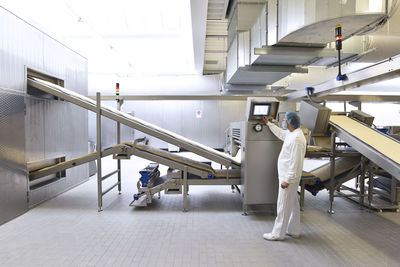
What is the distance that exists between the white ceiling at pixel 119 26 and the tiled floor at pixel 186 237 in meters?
3.21

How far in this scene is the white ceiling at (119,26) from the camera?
5176 millimetres

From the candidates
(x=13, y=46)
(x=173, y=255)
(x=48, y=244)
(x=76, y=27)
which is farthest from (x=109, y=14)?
(x=173, y=255)

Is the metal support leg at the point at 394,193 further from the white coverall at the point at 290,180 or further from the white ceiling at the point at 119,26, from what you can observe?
the white ceiling at the point at 119,26

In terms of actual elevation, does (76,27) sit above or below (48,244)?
above

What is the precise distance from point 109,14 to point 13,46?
8.88 feet

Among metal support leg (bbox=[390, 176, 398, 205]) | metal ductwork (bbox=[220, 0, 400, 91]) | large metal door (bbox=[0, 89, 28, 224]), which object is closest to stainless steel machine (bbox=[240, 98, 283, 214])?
metal ductwork (bbox=[220, 0, 400, 91])

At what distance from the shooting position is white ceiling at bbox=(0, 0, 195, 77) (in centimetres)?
518

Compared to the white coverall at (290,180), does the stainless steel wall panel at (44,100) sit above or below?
above

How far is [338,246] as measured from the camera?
274 centimetres

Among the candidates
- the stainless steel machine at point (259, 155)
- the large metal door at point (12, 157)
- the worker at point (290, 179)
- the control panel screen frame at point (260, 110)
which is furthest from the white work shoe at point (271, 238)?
the large metal door at point (12, 157)

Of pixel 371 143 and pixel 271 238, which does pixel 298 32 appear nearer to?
pixel 371 143

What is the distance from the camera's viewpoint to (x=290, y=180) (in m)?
2.68

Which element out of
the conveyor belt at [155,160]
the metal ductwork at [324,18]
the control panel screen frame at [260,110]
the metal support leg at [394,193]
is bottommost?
the metal support leg at [394,193]

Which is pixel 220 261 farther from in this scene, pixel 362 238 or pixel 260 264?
pixel 362 238
